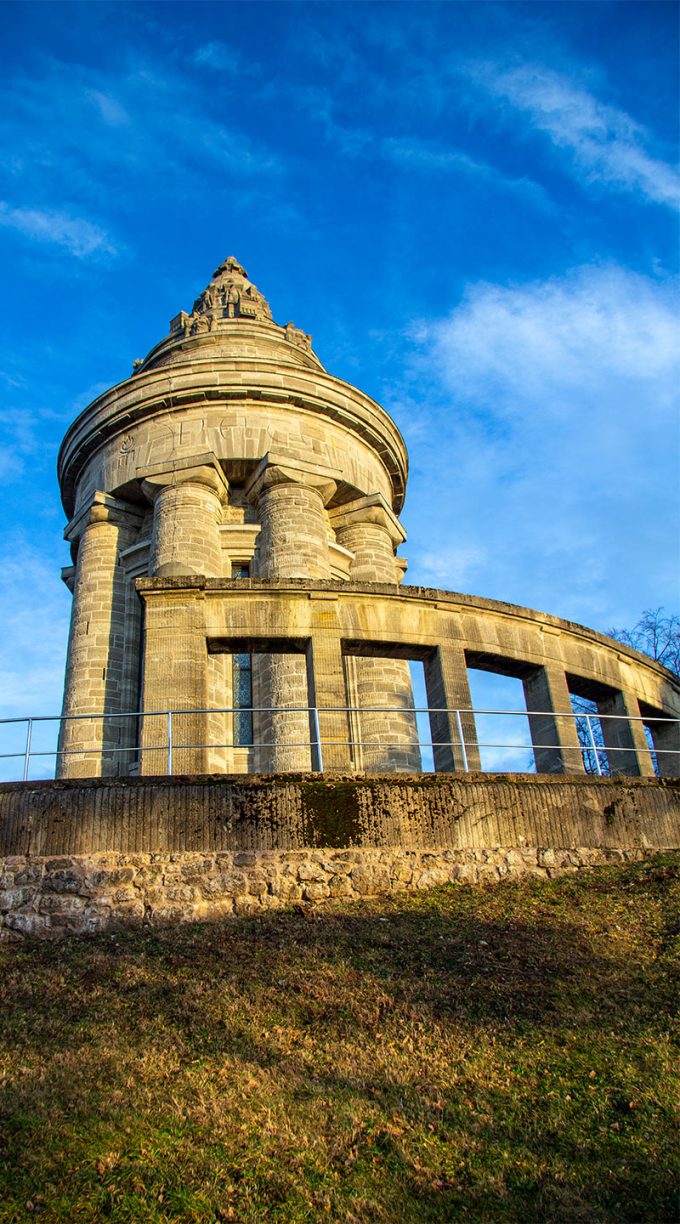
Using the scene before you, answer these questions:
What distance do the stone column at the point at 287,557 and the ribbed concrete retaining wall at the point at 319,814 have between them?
211 inches

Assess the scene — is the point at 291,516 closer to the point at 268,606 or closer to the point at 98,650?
the point at 98,650

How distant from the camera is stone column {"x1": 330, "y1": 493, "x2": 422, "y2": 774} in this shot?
17.5 m

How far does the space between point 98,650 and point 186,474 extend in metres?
4.13

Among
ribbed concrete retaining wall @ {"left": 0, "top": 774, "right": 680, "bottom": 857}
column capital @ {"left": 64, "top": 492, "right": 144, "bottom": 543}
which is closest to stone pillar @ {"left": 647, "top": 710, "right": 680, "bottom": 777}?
ribbed concrete retaining wall @ {"left": 0, "top": 774, "right": 680, "bottom": 857}

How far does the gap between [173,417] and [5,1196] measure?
17.2 m

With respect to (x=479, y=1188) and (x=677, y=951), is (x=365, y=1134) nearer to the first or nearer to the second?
(x=479, y=1188)

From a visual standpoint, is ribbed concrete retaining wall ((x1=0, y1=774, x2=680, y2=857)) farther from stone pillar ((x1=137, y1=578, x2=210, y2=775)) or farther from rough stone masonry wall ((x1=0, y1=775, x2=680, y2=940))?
stone pillar ((x1=137, y1=578, x2=210, y2=775))

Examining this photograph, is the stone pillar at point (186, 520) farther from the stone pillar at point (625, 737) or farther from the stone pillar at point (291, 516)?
the stone pillar at point (625, 737)

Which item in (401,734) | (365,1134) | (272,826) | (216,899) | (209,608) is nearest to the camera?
(365,1134)

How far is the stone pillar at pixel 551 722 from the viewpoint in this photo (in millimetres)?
13133

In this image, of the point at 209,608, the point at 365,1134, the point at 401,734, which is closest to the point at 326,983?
the point at 365,1134

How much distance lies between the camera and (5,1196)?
4590 mm

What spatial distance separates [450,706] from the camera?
40.7 feet

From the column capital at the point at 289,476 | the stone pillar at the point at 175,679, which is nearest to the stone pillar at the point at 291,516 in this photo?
the column capital at the point at 289,476
